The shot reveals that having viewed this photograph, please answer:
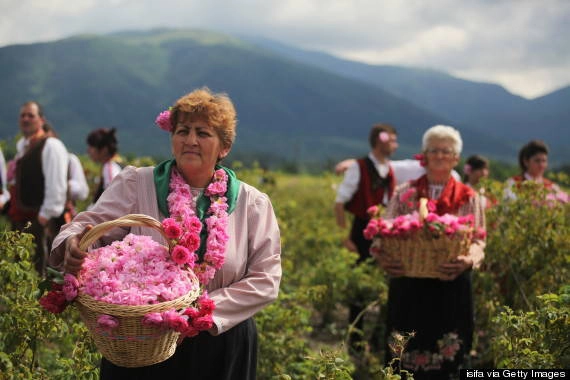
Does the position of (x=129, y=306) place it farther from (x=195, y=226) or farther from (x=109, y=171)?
(x=109, y=171)

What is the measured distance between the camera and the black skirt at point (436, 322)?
447 centimetres

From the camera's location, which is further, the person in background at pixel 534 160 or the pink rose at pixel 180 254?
the person in background at pixel 534 160

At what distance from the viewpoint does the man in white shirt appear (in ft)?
19.9

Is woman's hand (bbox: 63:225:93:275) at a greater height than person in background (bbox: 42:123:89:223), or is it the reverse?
person in background (bbox: 42:123:89:223)

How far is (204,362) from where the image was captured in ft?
9.24

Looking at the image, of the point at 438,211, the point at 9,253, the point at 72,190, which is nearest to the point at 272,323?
the point at 438,211

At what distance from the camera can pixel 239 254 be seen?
9.45ft

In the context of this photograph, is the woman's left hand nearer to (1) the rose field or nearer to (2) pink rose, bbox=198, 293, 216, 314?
(1) the rose field

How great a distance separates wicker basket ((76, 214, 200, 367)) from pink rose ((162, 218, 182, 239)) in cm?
6

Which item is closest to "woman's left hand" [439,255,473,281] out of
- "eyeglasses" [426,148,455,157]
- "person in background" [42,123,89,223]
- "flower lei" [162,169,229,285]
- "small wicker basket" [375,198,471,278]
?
"small wicker basket" [375,198,471,278]

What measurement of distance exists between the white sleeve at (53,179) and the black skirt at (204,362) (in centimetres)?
354

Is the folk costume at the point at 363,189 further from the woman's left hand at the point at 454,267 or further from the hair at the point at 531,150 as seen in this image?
the woman's left hand at the point at 454,267

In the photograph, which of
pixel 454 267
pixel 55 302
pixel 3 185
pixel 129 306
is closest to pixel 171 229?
pixel 129 306

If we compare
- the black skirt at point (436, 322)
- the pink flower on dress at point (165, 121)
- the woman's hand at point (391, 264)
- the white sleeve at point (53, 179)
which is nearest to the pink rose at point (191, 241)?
the pink flower on dress at point (165, 121)
